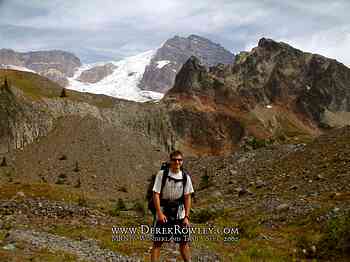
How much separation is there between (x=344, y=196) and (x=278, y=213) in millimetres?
3455

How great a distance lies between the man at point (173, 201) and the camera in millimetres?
10336

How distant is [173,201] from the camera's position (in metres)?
10.4

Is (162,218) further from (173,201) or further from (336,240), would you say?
(336,240)

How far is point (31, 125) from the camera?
5438 centimetres

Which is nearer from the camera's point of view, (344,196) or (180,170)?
(180,170)

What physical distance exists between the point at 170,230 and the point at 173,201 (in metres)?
0.67

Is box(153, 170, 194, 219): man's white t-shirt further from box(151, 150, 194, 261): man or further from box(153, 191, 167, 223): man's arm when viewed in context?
box(153, 191, 167, 223): man's arm

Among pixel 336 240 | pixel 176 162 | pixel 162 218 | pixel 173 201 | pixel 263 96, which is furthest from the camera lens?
pixel 263 96

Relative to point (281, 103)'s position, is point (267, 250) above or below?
below

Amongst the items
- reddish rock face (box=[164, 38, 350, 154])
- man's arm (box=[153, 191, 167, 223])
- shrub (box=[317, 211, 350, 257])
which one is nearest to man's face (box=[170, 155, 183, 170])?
man's arm (box=[153, 191, 167, 223])

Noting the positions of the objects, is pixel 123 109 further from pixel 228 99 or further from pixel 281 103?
pixel 281 103

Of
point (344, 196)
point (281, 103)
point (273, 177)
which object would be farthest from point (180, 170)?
point (281, 103)

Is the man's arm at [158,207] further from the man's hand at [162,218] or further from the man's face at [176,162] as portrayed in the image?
the man's face at [176,162]

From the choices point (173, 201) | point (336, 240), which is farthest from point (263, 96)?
point (173, 201)
